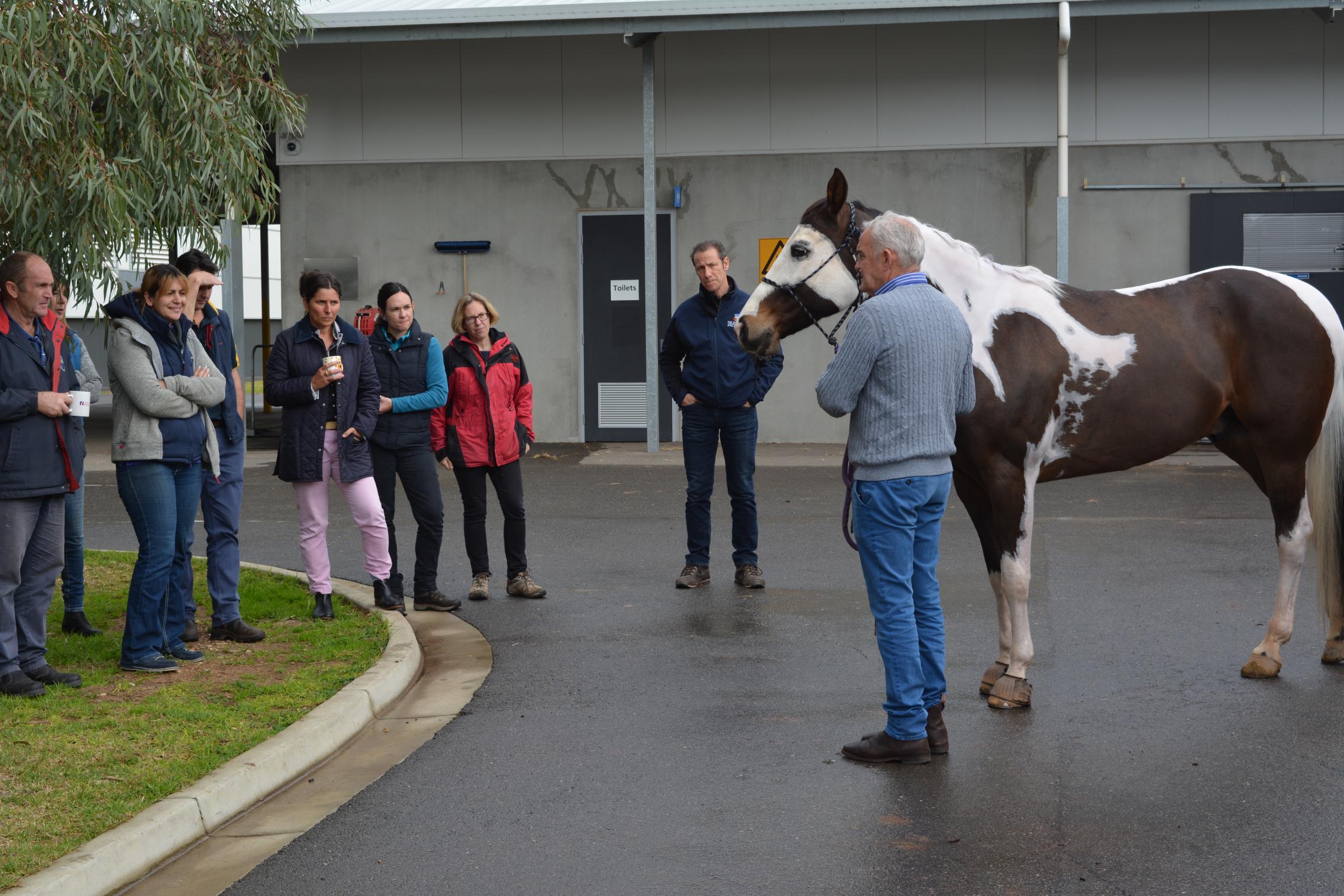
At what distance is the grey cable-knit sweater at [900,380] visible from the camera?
5.09 metres

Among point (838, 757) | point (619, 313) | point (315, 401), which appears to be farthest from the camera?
point (619, 313)

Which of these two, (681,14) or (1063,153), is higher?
(681,14)

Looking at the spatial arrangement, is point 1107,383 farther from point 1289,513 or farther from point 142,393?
point 142,393

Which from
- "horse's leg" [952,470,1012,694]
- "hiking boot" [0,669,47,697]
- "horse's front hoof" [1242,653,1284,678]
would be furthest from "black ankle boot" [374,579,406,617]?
"horse's front hoof" [1242,653,1284,678]

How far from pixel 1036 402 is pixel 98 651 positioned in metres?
4.71

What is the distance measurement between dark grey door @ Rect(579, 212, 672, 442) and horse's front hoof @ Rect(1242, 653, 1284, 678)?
38.3 feet

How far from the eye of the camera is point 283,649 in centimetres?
707

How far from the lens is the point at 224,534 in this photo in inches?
286

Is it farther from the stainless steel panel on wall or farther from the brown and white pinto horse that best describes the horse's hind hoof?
the stainless steel panel on wall

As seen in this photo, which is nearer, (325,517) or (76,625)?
(76,625)

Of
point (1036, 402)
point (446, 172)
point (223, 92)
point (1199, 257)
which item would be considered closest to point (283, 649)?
point (223, 92)

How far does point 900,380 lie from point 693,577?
398cm

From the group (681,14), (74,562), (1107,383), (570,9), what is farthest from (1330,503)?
(570,9)

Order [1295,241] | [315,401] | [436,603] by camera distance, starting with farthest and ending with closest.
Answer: [1295,241] < [436,603] < [315,401]
